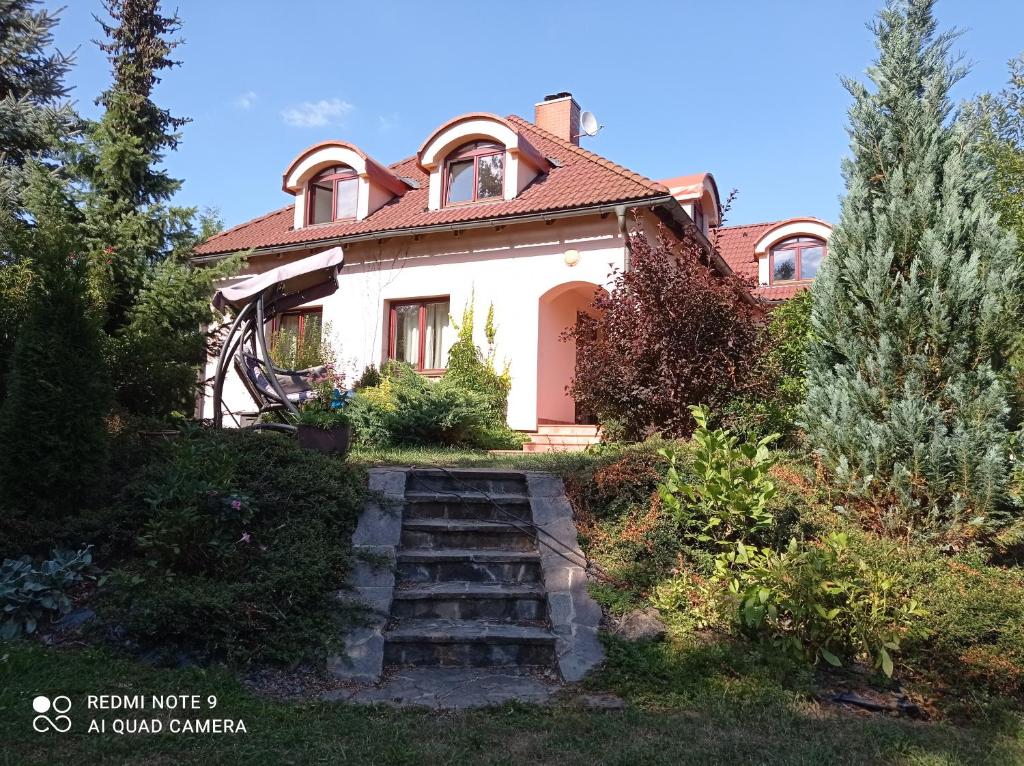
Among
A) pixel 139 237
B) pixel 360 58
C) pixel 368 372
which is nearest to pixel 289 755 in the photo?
pixel 360 58

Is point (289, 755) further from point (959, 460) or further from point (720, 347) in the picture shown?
point (720, 347)

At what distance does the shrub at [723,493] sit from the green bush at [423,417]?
201 inches

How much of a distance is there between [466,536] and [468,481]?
0.86 m

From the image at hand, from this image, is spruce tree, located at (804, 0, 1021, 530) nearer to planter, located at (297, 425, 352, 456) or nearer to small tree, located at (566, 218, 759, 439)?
small tree, located at (566, 218, 759, 439)

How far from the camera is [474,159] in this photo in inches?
557

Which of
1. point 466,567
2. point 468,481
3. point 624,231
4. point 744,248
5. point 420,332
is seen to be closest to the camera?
point 466,567

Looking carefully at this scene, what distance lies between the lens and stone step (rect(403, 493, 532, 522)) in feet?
20.2

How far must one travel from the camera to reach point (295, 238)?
14766 millimetres

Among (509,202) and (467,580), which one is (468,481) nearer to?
(467,580)

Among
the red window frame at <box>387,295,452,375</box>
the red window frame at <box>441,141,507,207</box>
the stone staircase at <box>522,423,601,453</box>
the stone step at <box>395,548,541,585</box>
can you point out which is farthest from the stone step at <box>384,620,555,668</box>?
the red window frame at <box>441,141,507,207</box>

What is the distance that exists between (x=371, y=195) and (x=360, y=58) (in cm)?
652

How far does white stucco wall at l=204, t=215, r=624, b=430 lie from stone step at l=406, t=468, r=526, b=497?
5.86 metres

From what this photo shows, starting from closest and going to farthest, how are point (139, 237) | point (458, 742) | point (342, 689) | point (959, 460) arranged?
point (458, 742), point (342, 689), point (959, 460), point (139, 237)
